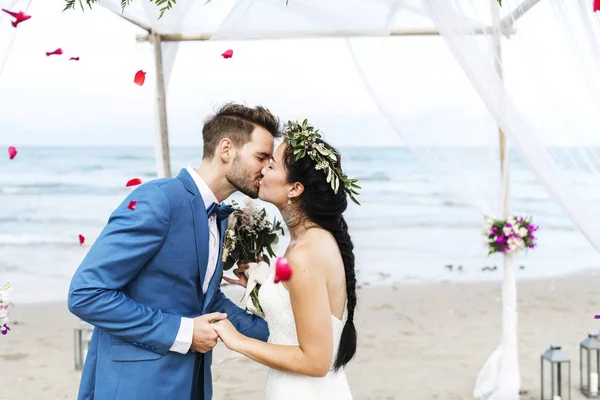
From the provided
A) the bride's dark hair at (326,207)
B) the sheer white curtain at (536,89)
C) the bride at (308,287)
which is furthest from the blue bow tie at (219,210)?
the sheer white curtain at (536,89)

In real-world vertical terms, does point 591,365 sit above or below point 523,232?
below

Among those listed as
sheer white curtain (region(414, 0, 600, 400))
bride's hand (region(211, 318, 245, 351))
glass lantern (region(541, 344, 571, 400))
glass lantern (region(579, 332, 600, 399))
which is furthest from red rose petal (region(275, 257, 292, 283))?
glass lantern (region(579, 332, 600, 399))

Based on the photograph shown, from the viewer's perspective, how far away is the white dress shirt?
2293mm

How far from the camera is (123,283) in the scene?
2.20m

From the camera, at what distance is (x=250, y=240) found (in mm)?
2846

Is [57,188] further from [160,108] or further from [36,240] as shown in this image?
[160,108]

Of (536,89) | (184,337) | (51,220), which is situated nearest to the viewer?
(184,337)

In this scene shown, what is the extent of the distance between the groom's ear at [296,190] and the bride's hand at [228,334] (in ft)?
1.63

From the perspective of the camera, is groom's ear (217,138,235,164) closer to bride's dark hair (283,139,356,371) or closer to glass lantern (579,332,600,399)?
bride's dark hair (283,139,356,371)

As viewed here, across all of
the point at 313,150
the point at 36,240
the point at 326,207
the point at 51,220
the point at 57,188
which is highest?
the point at 57,188

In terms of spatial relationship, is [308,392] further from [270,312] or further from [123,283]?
[123,283]

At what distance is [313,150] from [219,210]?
0.41 meters

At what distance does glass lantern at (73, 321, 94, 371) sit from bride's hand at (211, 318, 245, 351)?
3.10 meters

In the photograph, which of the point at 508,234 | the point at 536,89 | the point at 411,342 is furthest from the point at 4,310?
the point at 411,342
